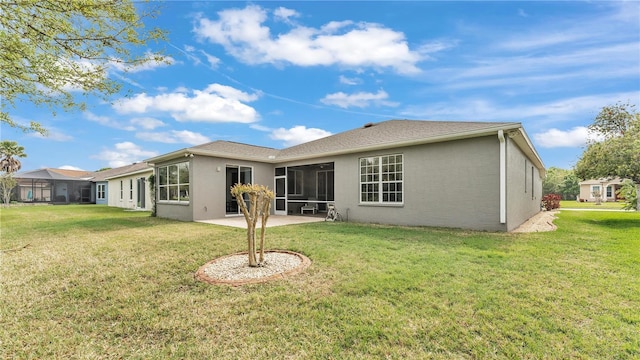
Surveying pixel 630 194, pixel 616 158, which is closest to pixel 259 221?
pixel 616 158

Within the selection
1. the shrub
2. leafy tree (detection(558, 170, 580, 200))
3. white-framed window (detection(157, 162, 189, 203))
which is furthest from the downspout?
leafy tree (detection(558, 170, 580, 200))

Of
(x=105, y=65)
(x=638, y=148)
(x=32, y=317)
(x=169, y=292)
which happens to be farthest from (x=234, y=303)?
(x=638, y=148)

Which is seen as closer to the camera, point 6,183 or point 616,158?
point 616,158

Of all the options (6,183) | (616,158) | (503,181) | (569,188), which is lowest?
(569,188)

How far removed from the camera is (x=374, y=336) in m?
2.66

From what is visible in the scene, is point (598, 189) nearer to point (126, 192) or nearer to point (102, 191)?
point (126, 192)

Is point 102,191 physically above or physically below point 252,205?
below

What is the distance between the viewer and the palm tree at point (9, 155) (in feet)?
78.9

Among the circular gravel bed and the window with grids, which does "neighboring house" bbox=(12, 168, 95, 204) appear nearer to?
the window with grids

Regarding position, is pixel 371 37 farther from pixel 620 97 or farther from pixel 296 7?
pixel 620 97

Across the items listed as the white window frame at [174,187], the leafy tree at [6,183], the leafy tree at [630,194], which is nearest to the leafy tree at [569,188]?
the leafy tree at [630,194]

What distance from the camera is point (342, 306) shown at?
3.26 meters

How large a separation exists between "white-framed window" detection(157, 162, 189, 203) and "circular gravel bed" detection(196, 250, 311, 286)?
817 centimetres

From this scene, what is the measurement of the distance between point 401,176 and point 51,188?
36582 millimetres
